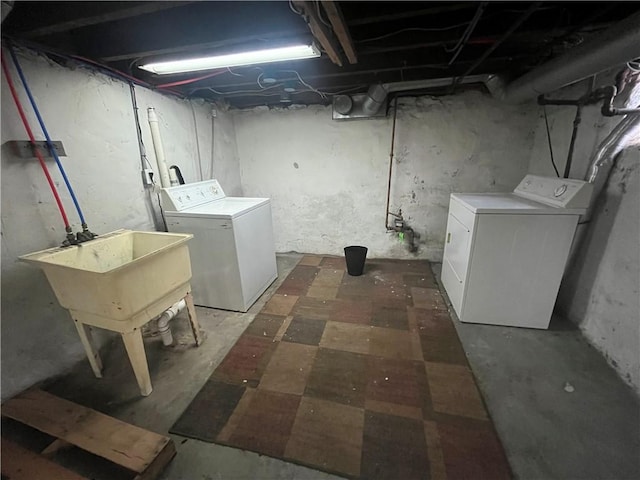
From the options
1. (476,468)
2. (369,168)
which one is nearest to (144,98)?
(369,168)

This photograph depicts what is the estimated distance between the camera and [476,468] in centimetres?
119

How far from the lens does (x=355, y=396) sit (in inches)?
61.7

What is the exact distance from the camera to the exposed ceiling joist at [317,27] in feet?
3.63

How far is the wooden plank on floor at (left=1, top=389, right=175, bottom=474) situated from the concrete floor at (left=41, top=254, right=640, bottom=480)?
13 centimetres

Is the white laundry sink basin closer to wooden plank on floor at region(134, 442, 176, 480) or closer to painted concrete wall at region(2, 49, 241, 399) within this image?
painted concrete wall at region(2, 49, 241, 399)

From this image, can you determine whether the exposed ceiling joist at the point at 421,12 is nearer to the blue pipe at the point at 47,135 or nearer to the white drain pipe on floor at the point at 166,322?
the blue pipe at the point at 47,135

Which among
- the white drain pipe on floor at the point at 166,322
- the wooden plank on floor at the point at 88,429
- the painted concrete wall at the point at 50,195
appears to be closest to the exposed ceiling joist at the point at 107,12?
the painted concrete wall at the point at 50,195

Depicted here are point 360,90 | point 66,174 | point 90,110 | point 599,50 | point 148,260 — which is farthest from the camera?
point 360,90

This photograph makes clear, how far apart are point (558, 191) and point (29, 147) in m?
3.47

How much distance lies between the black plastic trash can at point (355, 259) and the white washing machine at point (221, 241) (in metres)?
0.99

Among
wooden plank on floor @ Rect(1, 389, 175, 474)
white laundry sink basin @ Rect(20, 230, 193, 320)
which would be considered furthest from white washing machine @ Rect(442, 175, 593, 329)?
wooden plank on floor @ Rect(1, 389, 175, 474)

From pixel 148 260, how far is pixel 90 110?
1.26m

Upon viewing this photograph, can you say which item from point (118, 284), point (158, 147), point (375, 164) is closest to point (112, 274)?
point (118, 284)

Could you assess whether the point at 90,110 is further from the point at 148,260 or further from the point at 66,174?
the point at 148,260
